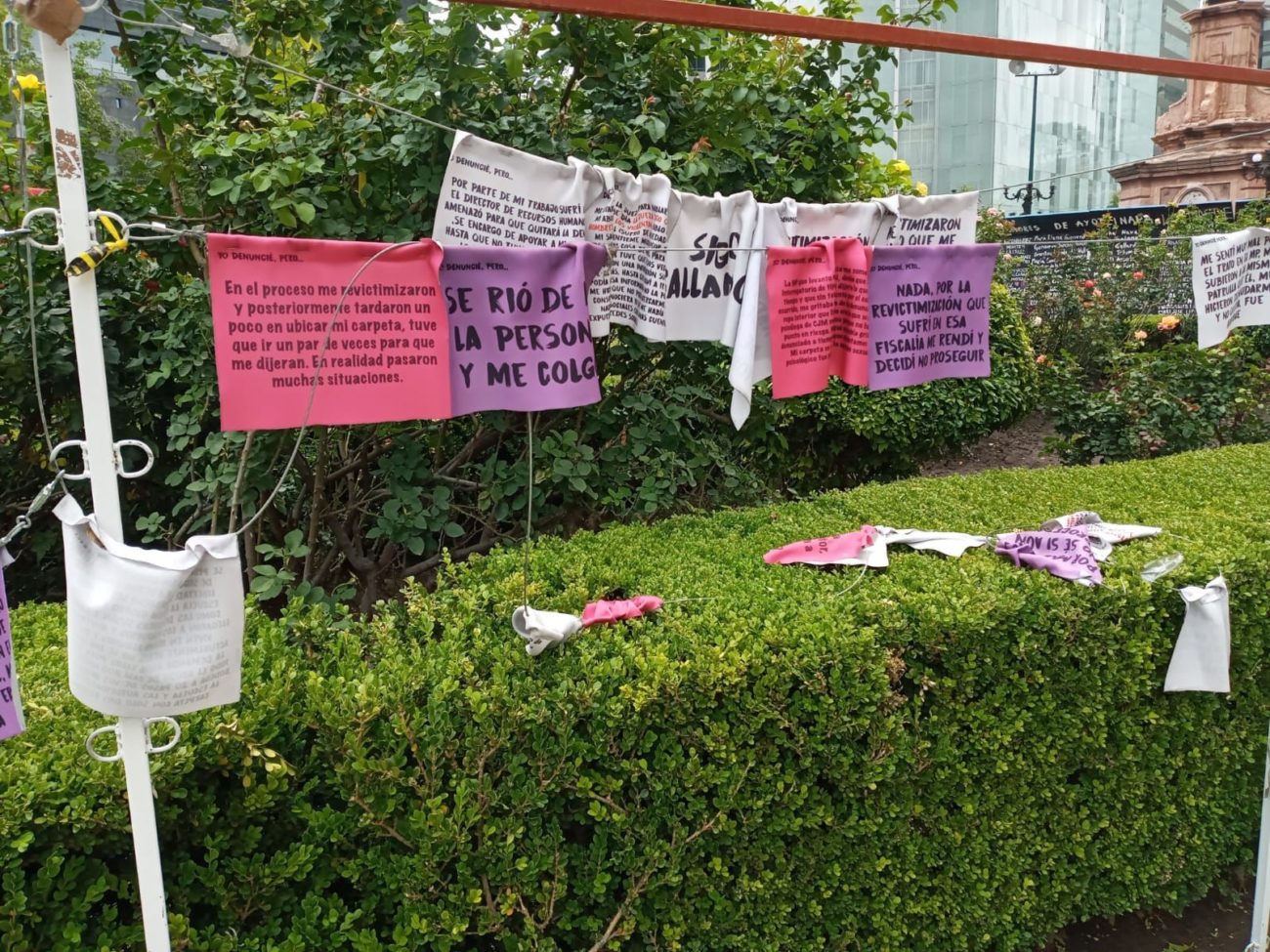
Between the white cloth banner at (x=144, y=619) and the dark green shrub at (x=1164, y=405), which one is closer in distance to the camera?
the white cloth banner at (x=144, y=619)

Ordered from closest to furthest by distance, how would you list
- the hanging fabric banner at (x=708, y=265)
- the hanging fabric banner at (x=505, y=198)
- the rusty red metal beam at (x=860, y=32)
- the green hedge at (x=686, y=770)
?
the green hedge at (x=686, y=770) → the rusty red metal beam at (x=860, y=32) → the hanging fabric banner at (x=505, y=198) → the hanging fabric banner at (x=708, y=265)

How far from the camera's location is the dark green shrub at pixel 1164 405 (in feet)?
24.2

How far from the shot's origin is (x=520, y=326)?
2568 mm

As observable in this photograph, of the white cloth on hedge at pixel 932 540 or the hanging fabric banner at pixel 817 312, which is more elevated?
the hanging fabric banner at pixel 817 312

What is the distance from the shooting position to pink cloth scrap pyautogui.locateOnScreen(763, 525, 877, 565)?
317 cm

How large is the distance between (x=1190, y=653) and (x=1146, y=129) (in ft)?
187

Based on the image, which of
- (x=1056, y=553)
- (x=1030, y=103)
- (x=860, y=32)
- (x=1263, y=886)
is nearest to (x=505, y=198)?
(x=860, y=32)

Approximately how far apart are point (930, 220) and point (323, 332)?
2.45 m

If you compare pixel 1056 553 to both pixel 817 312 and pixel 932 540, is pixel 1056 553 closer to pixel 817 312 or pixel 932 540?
pixel 932 540

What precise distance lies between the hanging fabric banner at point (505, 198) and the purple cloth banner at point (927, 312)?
3.73ft

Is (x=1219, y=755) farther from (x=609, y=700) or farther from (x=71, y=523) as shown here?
(x=71, y=523)

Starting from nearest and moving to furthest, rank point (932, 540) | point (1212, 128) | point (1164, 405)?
point (932, 540) < point (1164, 405) < point (1212, 128)

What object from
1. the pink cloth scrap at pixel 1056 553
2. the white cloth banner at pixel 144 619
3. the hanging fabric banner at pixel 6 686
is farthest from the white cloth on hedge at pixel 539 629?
the pink cloth scrap at pixel 1056 553

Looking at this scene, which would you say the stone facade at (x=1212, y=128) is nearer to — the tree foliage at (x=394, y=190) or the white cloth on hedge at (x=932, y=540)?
the tree foliage at (x=394, y=190)
